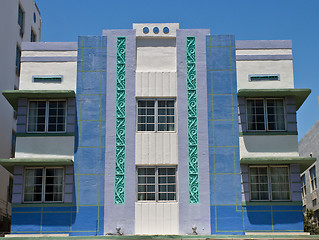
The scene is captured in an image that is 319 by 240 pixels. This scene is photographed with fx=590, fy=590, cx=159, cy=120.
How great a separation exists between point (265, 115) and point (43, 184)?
30.8 ft

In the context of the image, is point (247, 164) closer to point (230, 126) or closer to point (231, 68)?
point (230, 126)

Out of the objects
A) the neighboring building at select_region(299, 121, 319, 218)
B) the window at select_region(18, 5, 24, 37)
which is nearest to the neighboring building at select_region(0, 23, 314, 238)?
the window at select_region(18, 5, 24, 37)

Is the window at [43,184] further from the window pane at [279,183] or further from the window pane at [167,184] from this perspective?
the window pane at [279,183]

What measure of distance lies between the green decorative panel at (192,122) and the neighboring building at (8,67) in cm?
1315

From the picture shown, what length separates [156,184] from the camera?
23.3 meters

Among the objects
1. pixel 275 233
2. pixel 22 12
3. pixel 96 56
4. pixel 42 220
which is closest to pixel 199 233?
pixel 275 233

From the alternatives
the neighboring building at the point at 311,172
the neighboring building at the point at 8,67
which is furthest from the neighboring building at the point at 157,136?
the neighboring building at the point at 311,172

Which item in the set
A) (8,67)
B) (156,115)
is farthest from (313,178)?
(8,67)

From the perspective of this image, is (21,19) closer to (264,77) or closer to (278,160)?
(264,77)

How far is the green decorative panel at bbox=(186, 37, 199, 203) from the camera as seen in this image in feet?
76.7

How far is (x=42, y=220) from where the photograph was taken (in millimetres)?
23016

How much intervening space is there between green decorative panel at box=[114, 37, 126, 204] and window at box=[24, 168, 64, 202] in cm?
227

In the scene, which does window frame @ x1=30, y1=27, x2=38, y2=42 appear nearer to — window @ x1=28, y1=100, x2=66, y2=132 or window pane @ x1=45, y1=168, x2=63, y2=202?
window @ x1=28, y1=100, x2=66, y2=132

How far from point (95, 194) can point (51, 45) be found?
659cm
